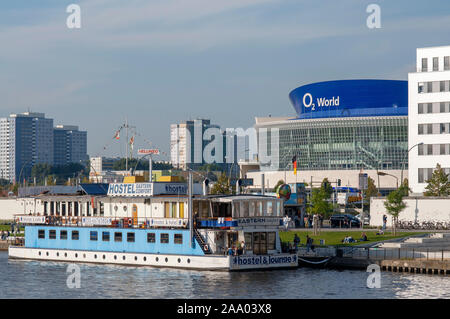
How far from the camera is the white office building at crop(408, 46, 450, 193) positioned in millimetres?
124625

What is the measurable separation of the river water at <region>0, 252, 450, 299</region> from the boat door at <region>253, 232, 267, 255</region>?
1928 millimetres

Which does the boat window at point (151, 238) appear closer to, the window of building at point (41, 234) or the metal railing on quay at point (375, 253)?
the metal railing on quay at point (375, 253)

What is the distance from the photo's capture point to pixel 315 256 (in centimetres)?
6938

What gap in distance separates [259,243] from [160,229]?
8496 mm

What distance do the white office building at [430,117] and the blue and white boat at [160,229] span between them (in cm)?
6256

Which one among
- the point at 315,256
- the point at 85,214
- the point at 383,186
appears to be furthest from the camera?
the point at 383,186

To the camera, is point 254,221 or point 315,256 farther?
point 315,256

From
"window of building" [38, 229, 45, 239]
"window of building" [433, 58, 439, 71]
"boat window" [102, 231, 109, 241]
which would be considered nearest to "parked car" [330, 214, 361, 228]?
"window of building" [433, 58, 439, 71]

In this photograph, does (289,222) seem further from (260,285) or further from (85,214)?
(260,285)

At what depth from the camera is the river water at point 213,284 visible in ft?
179
